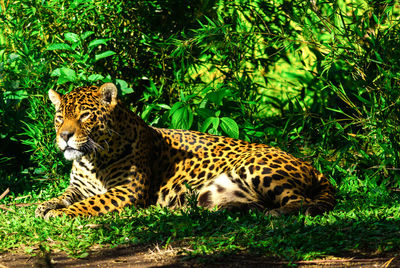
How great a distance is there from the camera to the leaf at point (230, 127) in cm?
722

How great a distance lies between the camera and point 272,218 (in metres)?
4.89

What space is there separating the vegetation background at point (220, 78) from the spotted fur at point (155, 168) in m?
0.41

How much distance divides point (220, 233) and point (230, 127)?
121 inches

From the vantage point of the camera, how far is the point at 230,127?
7.26 meters

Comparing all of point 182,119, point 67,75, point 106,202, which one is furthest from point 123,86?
point 106,202

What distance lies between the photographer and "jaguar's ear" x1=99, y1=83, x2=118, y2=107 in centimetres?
598

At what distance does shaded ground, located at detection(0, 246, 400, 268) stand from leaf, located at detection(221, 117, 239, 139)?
127 inches

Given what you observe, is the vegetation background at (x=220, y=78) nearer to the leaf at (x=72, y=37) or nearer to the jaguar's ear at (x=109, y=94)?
the leaf at (x=72, y=37)

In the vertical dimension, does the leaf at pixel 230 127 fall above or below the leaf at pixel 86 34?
below

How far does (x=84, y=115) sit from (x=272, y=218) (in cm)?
232

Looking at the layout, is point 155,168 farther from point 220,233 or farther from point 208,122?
point 220,233

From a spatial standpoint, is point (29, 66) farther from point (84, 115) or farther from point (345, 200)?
point (345, 200)

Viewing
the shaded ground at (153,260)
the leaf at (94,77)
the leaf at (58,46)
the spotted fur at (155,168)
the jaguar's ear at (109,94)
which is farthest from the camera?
the leaf at (94,77)

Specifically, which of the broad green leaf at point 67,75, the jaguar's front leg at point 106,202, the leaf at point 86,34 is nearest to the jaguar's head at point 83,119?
the jaguar's front leg at point 106,202
